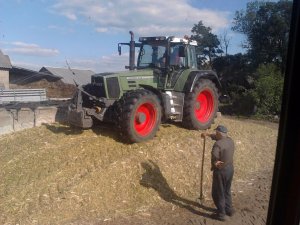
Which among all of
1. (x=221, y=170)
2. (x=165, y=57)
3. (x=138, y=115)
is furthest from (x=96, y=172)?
(x=165, y=57)

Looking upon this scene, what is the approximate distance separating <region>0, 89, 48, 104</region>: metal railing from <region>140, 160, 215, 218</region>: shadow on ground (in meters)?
6.12

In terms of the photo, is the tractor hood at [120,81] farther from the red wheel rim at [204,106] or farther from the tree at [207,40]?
the tree at [207,40]

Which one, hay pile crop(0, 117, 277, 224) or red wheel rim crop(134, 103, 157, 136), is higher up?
red wheel rim crop(134, 103, 157, 136)

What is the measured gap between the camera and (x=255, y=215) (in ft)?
22.2

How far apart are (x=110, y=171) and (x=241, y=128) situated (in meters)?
5.29

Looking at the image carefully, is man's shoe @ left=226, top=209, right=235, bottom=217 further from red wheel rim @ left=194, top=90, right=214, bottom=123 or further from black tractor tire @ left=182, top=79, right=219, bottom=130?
red wheel rim @ left=194, top=90, right=214, bottom=123

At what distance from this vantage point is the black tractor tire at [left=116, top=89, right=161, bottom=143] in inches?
344

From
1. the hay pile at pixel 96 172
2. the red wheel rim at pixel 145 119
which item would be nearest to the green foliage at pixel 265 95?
the hay pile at pixel 96 172

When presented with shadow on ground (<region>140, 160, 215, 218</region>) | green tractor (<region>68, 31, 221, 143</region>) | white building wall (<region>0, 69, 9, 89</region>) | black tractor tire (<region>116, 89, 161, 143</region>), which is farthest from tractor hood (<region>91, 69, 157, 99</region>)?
white building wall (<region>0, 69, 9, 89</region>)

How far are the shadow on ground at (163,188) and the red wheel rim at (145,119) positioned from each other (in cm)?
112

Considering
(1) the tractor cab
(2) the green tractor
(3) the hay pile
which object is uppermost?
(1) the tractor cab

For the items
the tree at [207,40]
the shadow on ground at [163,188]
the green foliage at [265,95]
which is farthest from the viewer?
the tree at [207,40]

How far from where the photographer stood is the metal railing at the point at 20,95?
12858 millimetres

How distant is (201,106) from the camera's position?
36.9ft
